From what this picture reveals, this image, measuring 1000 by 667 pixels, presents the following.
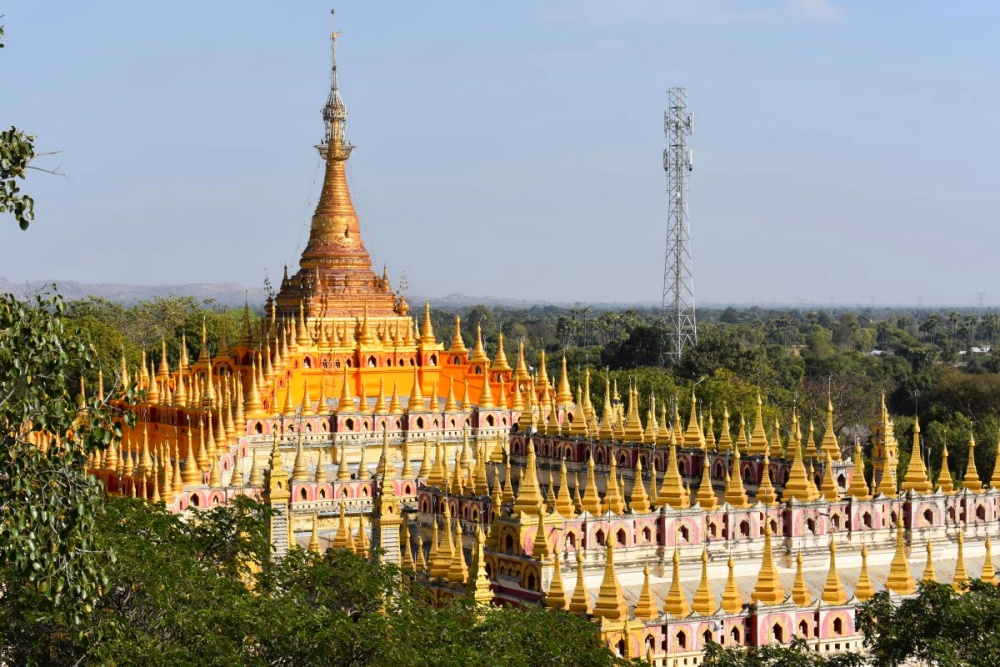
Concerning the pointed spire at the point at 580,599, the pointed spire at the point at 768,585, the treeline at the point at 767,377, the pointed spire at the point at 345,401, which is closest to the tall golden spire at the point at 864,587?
the pointed spire at the point at 768,585

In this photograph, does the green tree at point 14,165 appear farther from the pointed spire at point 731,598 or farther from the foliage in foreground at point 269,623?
the pointed spire at point 731,598

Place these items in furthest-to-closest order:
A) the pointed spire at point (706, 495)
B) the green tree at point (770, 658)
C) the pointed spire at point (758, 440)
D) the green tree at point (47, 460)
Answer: the pointed spire at point (758, 440) → the pointed spire at point (706, 495) → the green tree at point (770, 658) → the green tree at point (47, 460)

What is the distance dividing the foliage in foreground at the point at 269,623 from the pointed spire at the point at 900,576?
300 inches

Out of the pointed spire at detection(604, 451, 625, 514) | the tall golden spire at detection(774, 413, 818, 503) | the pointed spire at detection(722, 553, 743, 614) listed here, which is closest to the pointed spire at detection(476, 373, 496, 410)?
the tall golden spire at detection(774, 413, 818, 503)

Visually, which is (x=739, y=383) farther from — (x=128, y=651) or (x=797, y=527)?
(x=128, y=651)

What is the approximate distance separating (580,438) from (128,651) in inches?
986

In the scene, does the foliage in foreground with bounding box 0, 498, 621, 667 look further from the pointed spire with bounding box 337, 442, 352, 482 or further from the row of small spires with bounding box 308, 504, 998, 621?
the pointed spire with bounding box 337, 442, 352, 482

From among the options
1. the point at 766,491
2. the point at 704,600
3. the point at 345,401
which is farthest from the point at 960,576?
the point at 345,401

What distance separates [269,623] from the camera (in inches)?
1015

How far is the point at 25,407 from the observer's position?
19.0 meters

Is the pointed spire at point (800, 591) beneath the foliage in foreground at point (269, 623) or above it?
beneath

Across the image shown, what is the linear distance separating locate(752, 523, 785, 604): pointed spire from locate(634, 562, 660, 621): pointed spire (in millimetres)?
2150

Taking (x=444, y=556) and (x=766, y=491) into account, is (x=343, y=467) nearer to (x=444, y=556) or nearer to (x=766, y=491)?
(x=766, y=491)

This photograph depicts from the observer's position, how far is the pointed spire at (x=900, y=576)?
35406 mm
